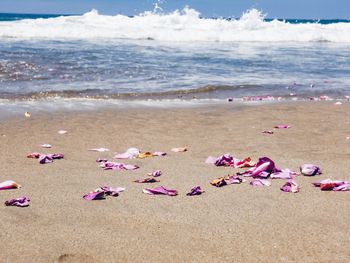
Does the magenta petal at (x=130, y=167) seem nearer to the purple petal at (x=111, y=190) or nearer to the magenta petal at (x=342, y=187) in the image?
the purple petal at (x=111, y=190)

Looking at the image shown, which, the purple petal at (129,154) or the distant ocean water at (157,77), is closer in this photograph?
the purple petal at (129,154)

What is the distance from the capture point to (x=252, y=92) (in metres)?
10.5

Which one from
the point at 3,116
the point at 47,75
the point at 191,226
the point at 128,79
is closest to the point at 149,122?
the point at 3,116

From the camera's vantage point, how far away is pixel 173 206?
11.9ft

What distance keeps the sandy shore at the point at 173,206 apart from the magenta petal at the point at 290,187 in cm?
7

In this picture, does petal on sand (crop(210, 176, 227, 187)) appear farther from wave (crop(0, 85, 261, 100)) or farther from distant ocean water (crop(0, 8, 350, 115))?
wave (crop(0, 85, 261, 100))

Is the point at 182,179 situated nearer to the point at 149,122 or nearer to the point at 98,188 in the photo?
the point at 98,188

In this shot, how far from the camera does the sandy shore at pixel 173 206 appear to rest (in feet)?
9.57

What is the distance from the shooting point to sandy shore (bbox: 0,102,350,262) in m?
2.92

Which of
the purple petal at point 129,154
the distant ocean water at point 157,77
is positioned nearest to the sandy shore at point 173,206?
the purple petal at point 129,154

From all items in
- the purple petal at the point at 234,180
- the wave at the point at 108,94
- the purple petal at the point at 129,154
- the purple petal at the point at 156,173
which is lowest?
the wave at the point at 108,94

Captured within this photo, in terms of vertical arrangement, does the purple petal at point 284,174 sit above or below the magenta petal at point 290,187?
below

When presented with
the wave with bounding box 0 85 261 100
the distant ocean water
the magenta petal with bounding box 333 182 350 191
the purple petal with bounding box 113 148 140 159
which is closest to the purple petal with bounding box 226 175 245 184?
the magenta petal with bounding box 333 182 350 191

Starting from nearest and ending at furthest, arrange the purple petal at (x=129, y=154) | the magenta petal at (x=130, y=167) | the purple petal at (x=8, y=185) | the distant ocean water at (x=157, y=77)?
the purple petal at (x=8, y=185)
the magenta petal at (x=130, y=167)
the purple petal at (x=129, y=154)
the distant ocean water at (x=157, y=77)
